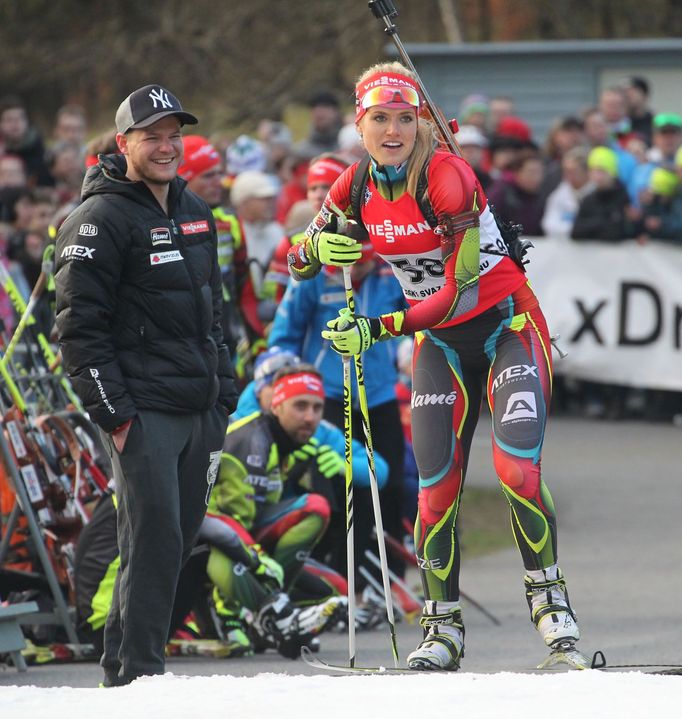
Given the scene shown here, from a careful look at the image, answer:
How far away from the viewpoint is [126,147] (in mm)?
6672

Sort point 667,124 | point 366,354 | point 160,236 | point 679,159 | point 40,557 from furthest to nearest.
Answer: point 667,124 < point 679,159 < point 366,354 < point 40,557 < point 160,236

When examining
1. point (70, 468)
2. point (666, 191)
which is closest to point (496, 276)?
point (70, 468)

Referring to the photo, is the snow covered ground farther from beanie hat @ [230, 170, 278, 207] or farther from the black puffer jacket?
beanie hat @ [230, 170, 278, 207]

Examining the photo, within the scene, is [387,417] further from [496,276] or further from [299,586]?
[496,276]

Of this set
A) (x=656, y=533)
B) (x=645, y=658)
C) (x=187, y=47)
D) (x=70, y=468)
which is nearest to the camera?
(x=645, y=658)

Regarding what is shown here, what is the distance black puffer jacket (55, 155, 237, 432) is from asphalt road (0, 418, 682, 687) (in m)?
1.66

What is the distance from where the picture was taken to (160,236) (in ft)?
21.5

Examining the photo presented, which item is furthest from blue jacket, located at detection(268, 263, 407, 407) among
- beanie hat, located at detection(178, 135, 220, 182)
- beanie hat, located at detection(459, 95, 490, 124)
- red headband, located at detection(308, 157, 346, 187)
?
beanie hat, located at detection(459, 95, 490, 124)

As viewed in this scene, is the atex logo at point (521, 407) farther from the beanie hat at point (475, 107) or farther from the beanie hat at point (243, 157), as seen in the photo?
the beanie hat at point (475, 107)

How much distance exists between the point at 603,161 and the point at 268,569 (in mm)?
8160

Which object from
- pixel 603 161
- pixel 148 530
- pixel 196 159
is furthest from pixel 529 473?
pixel 603 161

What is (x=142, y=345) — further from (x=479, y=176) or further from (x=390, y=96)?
(x=479, y=176)

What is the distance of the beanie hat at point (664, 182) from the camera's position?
50.7 ft

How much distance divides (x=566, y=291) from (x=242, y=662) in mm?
8375
